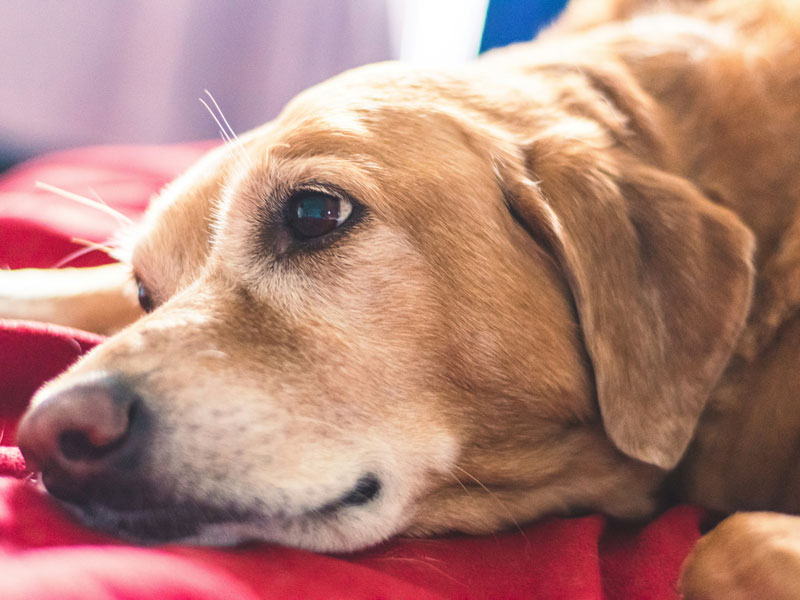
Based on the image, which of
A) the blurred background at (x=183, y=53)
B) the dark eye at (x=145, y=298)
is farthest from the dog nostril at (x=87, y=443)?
the blurred background at (x=183, y=53)

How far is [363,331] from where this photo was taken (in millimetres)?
1349

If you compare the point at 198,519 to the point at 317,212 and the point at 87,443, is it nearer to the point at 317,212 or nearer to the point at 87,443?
the point at 87,443

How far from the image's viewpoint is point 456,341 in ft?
4.48

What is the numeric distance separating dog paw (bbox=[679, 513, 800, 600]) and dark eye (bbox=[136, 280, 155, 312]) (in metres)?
1.38

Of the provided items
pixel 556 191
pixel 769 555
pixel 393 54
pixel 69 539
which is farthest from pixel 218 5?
pixel 769 555

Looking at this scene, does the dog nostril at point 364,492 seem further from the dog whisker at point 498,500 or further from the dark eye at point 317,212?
the dark eye at point 317,212

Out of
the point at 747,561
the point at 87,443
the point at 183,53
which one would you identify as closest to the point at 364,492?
the point at 87,443

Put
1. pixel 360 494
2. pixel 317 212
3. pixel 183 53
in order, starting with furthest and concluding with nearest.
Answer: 1. pixel 183 53
2. pixel 317 212
3. pixel 360 494

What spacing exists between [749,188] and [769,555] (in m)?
0.83

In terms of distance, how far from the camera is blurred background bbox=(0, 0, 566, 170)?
14.3 ft

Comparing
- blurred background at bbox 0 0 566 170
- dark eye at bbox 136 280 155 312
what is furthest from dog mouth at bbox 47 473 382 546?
blurred background at bbox 0 0 566 170

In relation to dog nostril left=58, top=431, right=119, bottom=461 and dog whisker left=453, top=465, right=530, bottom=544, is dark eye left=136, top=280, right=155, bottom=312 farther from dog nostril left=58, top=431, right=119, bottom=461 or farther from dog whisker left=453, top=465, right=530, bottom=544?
dog whisker left=453, top=465, right=530, bottom=544

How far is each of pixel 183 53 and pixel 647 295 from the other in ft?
13.8

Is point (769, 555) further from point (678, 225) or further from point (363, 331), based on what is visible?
point (363, 331)
